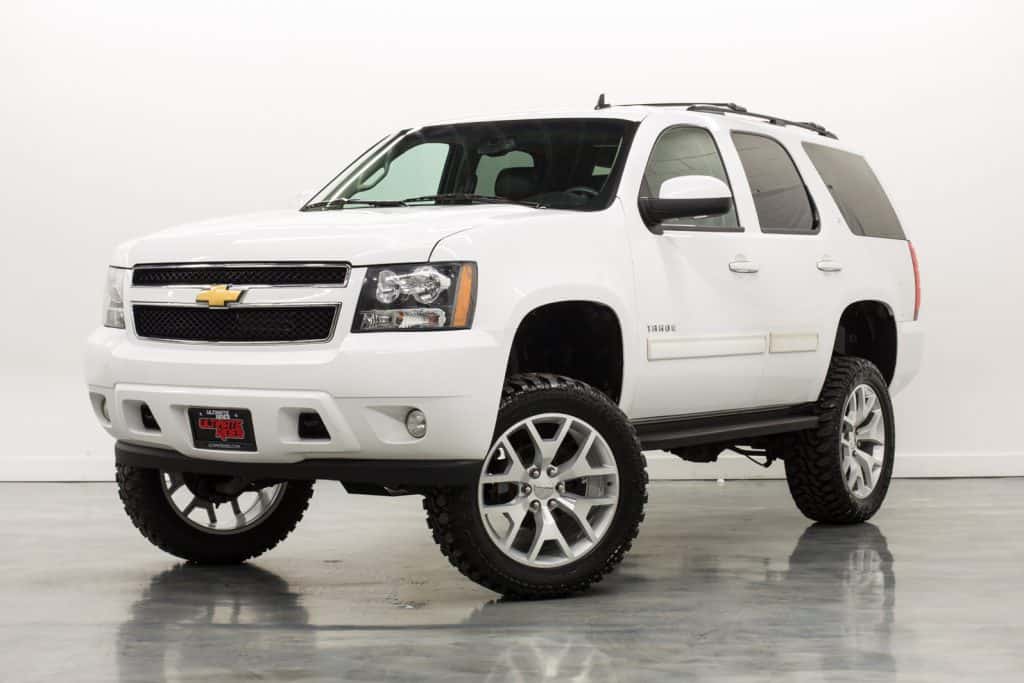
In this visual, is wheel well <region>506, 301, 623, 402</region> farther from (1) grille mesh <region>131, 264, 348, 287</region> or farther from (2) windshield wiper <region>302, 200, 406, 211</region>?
(1) grille mesh <region>131, 264, 348, 287</region>

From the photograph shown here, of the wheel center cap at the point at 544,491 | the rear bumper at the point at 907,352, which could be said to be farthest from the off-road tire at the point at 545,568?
the rear bumper at the point at 907,352

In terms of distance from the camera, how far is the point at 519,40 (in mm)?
9711

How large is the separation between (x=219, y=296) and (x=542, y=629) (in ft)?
5.09

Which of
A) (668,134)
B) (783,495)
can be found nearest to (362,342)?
(668,134)

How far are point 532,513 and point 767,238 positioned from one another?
1.86m

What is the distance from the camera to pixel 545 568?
16.8 ft

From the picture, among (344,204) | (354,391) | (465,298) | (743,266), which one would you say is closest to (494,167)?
(344,204)

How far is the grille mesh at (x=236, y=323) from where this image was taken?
4.77 m

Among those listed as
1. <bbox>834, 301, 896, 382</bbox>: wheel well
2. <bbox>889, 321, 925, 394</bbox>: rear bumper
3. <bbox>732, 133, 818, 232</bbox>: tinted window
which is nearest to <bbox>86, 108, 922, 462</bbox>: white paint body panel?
<bbox>732, 133, 818, 232</bbox>: tinted window

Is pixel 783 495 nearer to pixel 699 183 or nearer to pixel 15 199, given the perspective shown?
pixel 699 183

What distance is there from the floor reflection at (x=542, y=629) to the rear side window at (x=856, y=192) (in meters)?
1.95

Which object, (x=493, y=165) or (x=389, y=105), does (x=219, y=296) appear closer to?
(x=493, y=165)

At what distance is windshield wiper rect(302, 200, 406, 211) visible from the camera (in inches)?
228

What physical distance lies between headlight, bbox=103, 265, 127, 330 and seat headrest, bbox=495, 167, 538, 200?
1539mm
